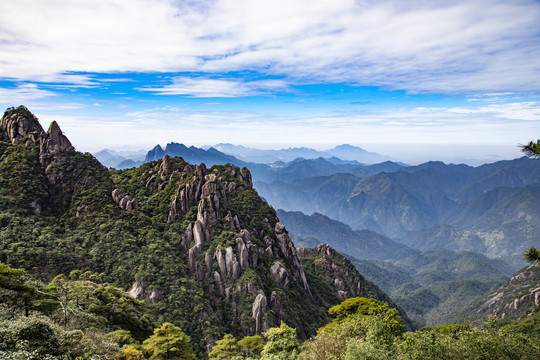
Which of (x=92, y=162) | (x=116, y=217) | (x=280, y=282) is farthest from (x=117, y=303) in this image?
(x=92, y=162)

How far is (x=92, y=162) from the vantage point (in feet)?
272

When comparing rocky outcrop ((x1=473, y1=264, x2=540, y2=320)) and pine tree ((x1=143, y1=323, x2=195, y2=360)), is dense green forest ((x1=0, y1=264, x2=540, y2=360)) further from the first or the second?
rocky outcrop ((x1=473, y1=264, x2=540, y2=320))

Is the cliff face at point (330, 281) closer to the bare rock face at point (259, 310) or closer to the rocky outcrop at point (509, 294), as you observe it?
the bare rock face at point (259, 310)

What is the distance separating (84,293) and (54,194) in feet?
134

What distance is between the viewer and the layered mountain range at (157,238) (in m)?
57.8

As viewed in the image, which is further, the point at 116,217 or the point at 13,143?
the point at 13,143

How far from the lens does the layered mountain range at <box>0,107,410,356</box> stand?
57750mm

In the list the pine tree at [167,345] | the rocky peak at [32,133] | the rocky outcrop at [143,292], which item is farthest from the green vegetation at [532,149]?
the rocky peak at [32,133]

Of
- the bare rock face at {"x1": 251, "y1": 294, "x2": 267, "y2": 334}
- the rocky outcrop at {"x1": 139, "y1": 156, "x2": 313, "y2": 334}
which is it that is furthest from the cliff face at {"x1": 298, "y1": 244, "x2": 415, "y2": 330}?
the bare rock face at {"x1": 251, "y1": 294, "x2": 267, "y2": 334}

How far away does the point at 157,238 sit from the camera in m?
69.9

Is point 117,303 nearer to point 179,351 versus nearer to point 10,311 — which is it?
point 179,351

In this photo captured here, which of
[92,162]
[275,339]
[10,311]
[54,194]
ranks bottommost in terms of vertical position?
[275,339]

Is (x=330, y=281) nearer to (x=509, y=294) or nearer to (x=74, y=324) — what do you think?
(x=74, y=324)

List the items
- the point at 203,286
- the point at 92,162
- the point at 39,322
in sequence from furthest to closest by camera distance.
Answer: the point at 92,162
the point at 203,286
the point at 39,322
